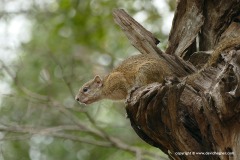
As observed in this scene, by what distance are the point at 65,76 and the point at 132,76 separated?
177 centimetres

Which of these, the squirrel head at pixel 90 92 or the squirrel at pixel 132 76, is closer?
the squirrel at pixel 132 76

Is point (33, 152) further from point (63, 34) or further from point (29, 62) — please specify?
point (63, 34)

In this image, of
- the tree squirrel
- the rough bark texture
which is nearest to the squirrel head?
the tree squirrel

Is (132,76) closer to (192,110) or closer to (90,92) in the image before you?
(90,92)

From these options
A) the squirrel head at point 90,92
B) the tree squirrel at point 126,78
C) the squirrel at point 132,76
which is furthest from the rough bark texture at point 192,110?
the squirrel head at point 90,92

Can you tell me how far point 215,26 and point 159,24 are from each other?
A: 3835mm

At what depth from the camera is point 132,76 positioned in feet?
22.2

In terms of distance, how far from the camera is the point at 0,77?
9.19 m

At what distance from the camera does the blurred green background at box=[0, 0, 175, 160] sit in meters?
8.49

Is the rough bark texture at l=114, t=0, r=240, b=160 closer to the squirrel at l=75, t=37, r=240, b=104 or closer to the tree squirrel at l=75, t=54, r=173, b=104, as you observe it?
the squirrel at l=75, t=37, r=240, b=104

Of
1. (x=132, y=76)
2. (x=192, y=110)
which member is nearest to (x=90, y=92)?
(x=132, y=76)

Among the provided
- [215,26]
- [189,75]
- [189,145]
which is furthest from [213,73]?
[215,26]

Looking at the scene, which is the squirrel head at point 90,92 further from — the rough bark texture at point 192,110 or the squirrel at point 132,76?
the rough bark texture at point 192,110

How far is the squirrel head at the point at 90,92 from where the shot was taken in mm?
7398
